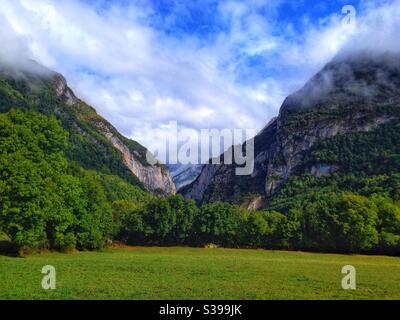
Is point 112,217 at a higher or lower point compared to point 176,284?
higher

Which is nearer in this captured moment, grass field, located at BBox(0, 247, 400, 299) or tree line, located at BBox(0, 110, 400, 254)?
grass field, located at BBox(0, 247, 400, 299)

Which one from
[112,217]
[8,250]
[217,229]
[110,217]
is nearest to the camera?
[8,250]

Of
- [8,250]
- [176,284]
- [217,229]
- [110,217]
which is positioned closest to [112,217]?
[110,217]

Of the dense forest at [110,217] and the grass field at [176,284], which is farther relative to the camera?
the dense forest at [110,217]

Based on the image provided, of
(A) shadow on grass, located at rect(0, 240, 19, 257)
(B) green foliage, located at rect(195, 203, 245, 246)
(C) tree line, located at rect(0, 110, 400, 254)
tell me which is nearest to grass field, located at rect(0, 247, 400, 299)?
(C) tree line, located at rect(0, 110, 400, 254)

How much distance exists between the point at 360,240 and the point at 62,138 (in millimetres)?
75207

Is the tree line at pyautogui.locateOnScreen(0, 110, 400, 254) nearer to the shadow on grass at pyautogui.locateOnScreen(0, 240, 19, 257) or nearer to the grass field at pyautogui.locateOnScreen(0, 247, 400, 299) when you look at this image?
the shadow on grass at pyautogui.locateOnScreen(0, 240, 19, 257)

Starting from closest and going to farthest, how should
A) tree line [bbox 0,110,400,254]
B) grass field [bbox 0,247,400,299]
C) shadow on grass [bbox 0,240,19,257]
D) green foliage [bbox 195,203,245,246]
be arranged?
grass field [bbox 0,247,400,299]
tree line [bbox 0,110,400,254]
shadow on grass [bbox 0,240,19,257]
green foliage [bbox 195,203,245,246]

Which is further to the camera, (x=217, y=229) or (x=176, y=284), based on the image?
(x=217, y=229)

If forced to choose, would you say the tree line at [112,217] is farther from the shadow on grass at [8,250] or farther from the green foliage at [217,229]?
the shadow on grass at [8,250]

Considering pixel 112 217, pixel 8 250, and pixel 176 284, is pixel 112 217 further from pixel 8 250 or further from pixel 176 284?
pixel 176 284

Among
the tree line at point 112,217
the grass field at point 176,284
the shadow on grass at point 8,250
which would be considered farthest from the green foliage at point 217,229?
the grass field at point 176,284
